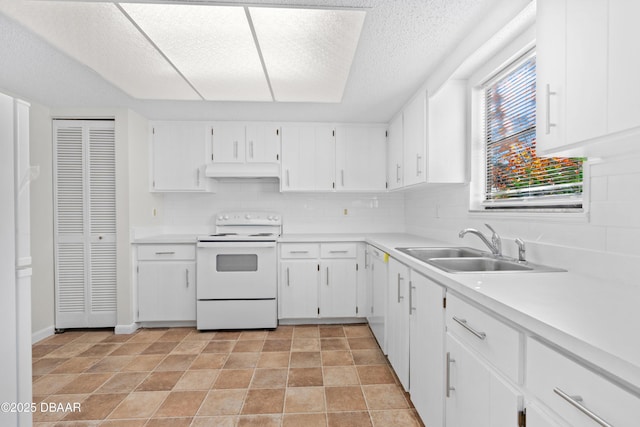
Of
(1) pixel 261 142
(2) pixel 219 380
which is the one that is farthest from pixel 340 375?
(1) pixel 261 142

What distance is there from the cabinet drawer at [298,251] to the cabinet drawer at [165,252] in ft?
3.13

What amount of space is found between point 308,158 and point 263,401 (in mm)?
2431

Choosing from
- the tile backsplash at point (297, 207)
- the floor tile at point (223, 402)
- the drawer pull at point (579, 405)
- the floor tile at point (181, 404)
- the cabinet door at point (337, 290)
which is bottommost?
the floor tile at point (181, 404)

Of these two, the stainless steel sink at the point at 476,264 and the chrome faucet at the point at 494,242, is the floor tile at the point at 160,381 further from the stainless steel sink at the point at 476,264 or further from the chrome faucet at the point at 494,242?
the chrome faucet at the point at 494,242

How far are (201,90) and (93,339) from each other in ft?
8.45

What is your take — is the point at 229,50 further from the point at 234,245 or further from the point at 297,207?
the point at 297,207

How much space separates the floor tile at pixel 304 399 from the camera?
185 cm

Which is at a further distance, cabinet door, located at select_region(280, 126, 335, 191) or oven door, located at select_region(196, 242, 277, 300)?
cabinet door, located at select_region(280, 126, 335, 191)

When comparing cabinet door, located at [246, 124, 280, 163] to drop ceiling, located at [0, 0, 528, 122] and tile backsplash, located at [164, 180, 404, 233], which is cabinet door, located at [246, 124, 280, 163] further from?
drop ceiling, located at [0, 0, 528, 122]

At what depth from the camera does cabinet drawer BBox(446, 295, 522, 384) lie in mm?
884

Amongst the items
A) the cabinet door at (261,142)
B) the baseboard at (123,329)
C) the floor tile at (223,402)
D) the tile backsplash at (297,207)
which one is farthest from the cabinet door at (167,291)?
the cabinet door at (261,142)

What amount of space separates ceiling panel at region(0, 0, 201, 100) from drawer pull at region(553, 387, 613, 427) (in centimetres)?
233

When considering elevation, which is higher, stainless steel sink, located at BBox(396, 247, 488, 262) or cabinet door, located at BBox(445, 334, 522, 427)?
stainless steel sink, located at BBox(396, 247, 488, 262)

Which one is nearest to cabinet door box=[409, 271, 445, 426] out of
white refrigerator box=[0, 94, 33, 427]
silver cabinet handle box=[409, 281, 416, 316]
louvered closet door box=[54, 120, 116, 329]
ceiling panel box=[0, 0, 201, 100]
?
silver cabinet handle box=[409, 281, 416, 316]
